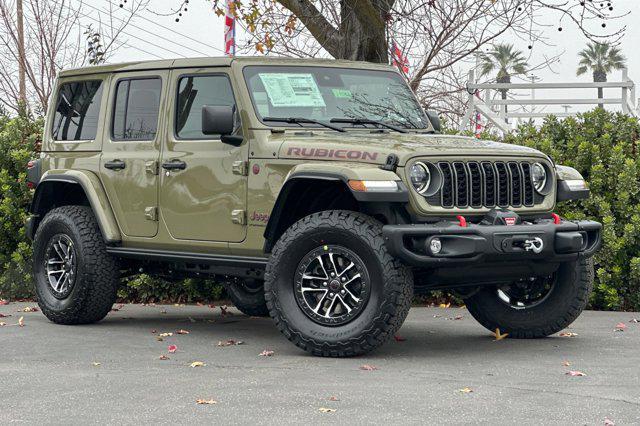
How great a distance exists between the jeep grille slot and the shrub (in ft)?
9.22

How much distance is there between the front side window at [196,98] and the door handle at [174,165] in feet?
0.72

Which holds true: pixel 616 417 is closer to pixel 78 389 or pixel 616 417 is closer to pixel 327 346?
pixel 327 346

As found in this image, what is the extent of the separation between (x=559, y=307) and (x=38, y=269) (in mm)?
4508

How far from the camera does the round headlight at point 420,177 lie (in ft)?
26.3

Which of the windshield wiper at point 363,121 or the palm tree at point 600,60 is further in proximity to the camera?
the palm tree at point 600,60

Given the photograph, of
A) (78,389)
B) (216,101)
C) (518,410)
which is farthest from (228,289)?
(518,410)

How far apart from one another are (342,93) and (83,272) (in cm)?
265

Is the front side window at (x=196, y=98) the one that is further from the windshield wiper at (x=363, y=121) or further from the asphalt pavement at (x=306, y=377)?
the asphalt pavement at (x=306, y=377)

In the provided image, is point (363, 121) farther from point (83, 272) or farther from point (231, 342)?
point (83, 272)

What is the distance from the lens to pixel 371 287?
313 inches

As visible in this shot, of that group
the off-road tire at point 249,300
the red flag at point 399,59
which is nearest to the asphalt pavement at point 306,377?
the off-road tire at point 249,300

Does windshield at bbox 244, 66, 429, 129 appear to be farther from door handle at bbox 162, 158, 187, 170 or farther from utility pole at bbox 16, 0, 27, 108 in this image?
utility pole at bbox 16, 0, 27, 108

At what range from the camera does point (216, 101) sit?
940 cm

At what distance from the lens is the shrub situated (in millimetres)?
11320
